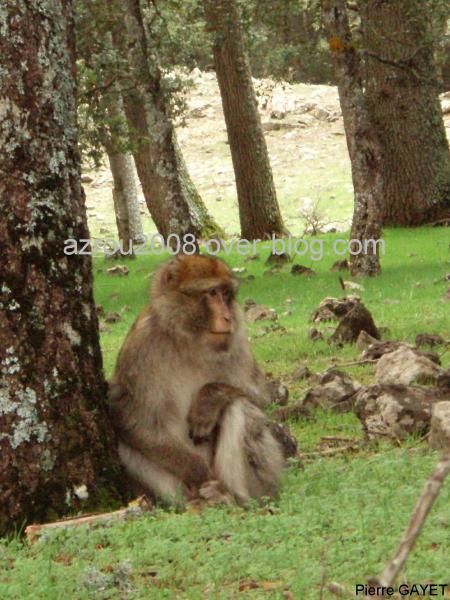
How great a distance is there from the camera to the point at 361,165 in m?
16.6

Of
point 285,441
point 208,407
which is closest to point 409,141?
point 285,441

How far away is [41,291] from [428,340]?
5944 millimetres

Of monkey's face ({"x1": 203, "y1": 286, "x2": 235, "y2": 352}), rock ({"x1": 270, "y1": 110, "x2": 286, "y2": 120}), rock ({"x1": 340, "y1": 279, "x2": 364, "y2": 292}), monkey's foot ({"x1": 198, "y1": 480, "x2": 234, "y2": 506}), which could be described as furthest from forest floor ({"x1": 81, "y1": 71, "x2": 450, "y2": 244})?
monkey's foot ({"x1": 198, "y1": 480, "x2": 234, "y2": 506})

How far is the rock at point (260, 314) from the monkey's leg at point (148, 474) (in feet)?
25.0

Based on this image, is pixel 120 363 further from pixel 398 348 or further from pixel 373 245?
pixel 373 245

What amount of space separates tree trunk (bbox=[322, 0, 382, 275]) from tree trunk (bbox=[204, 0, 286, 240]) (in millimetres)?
6521

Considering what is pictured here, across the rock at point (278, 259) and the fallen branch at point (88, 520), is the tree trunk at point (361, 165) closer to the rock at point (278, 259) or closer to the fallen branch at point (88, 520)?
the rock at point (278, 259)

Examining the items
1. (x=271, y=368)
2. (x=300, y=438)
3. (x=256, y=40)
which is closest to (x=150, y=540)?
(x=300, y=438)

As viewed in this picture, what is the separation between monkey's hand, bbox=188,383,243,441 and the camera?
20.2ft

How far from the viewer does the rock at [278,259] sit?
764 inches

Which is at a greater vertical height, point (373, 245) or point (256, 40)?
point (256, 40)

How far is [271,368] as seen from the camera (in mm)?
11031

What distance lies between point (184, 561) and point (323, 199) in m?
33.6

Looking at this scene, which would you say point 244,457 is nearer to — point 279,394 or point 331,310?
point 279,394
